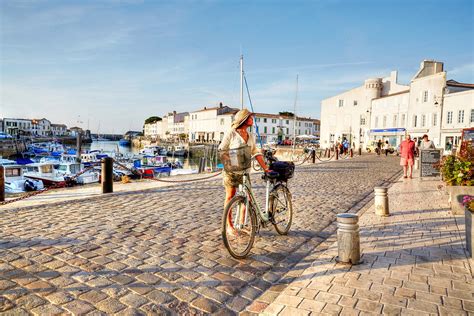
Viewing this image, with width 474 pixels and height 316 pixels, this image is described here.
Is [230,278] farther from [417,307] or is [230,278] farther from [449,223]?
[449,223]

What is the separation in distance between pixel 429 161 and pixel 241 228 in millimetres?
11668

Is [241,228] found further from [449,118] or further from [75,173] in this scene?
[449,118]

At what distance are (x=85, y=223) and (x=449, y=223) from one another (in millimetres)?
6688

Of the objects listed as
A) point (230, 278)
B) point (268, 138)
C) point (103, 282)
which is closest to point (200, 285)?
point (230, 278)

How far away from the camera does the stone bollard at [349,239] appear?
4098mm

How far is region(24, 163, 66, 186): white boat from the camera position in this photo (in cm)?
2369

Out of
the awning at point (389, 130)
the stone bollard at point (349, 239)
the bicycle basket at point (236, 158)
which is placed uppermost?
the awning at point (389, 130)

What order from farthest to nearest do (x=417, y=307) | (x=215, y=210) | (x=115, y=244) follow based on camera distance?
(x=215, y=210)
(x=115, y=244)
(x=417, y=307)

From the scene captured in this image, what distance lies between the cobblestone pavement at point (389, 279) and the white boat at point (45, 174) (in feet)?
77.0

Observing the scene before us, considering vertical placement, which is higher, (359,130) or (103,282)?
(359,130)

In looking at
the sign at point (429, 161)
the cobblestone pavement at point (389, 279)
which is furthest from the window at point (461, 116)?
the cobblestone pavement at point (389, 279)

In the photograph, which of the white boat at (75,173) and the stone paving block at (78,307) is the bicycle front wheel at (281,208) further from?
the white boat at (75,173)

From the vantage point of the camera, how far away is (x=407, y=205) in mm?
8062

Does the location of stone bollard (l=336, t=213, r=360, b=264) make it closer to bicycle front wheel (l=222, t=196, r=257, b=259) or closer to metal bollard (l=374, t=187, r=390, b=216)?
bicycle front wheel (l=222, t=196, r=257, b=259)
